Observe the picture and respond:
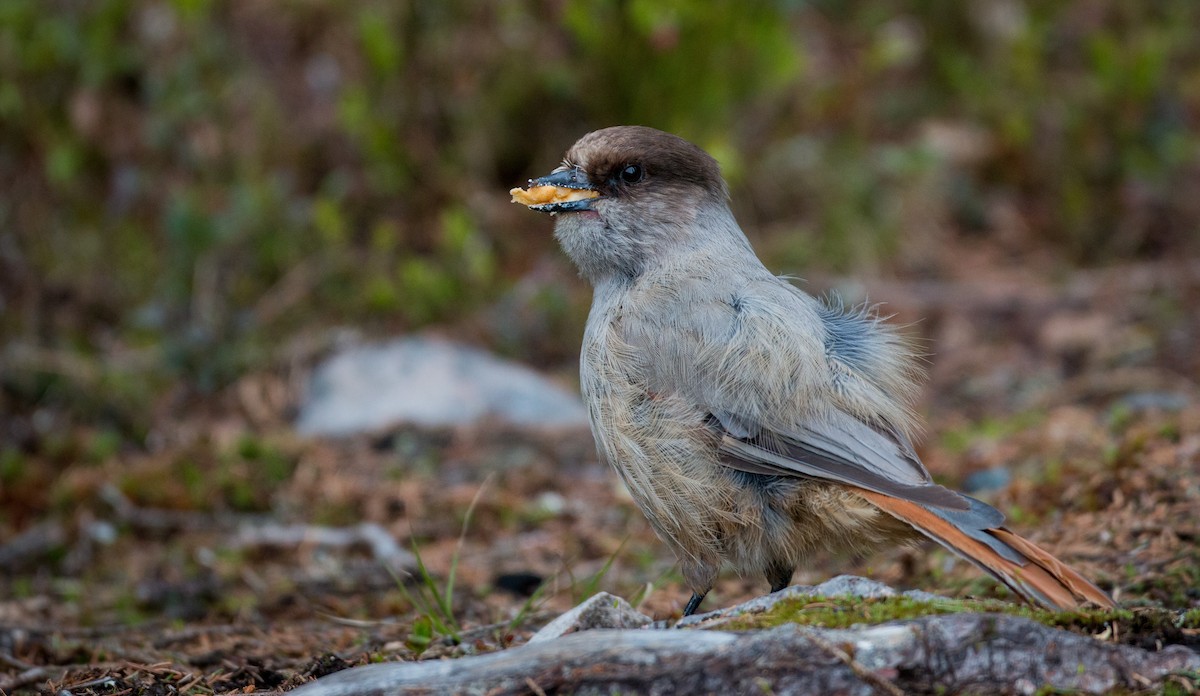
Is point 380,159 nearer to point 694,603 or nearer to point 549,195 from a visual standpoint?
point 549,195

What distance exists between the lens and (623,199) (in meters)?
4.20

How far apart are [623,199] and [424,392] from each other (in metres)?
2.64

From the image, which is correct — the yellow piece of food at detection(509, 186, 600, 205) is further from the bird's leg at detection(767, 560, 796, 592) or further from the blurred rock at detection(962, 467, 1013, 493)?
the blurred rock at detection(962, 467, 1013, 493)

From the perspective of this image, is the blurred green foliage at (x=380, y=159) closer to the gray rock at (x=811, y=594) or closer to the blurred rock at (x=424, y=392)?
the blurred rock at (x=424, y=392)

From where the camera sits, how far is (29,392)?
6.24 meters

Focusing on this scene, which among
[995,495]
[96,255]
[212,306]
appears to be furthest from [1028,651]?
[96,255]

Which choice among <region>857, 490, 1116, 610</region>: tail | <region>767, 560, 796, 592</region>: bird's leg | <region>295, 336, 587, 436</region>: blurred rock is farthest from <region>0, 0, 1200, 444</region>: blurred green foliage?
<region>857, 490, 1116, 610</region>: tail

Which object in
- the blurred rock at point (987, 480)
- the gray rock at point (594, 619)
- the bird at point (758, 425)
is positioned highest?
the bird at point (758, 425)

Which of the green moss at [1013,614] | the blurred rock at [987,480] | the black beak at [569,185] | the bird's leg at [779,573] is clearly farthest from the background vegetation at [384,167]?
the green moss at [1013,614]

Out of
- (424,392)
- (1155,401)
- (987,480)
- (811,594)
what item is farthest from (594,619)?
(1155,401)

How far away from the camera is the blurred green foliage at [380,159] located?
6.69 meters

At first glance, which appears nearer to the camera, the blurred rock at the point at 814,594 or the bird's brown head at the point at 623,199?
the blurred rock at the point at 814,594

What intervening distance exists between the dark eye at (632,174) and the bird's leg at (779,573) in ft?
4.50

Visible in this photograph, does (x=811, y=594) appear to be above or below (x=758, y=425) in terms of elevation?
below
